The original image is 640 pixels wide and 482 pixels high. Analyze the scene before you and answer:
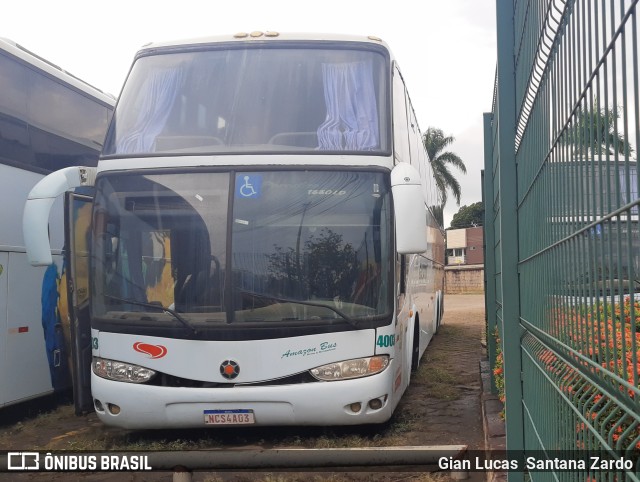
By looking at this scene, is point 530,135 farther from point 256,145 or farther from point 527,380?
point 256,145

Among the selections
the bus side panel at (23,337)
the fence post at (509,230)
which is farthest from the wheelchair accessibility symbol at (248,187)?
the fence post at (509,230)

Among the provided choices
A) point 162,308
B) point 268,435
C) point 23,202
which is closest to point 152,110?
point 162,308

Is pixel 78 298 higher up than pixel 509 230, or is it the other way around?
pixel 509 230

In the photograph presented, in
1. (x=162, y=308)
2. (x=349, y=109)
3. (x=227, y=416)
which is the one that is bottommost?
(x=227, y=416)

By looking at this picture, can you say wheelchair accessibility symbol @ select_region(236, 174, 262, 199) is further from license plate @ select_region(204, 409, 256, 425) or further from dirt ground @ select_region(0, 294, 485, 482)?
dirt ground @ select_region(0, 294, 485, 482)

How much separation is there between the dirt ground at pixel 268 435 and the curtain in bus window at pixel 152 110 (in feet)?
9.16

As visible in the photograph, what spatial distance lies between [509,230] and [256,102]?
431 cm

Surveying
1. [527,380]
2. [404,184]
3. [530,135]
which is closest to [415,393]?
[404,184]

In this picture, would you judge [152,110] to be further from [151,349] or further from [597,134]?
[597,134]

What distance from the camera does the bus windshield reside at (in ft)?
22.7

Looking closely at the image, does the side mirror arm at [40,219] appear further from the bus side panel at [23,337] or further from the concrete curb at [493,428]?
the concrete curb at [493,428]

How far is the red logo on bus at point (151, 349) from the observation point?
689 centimetres

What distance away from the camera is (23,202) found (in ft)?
28.7

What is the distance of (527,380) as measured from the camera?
3361 mm
